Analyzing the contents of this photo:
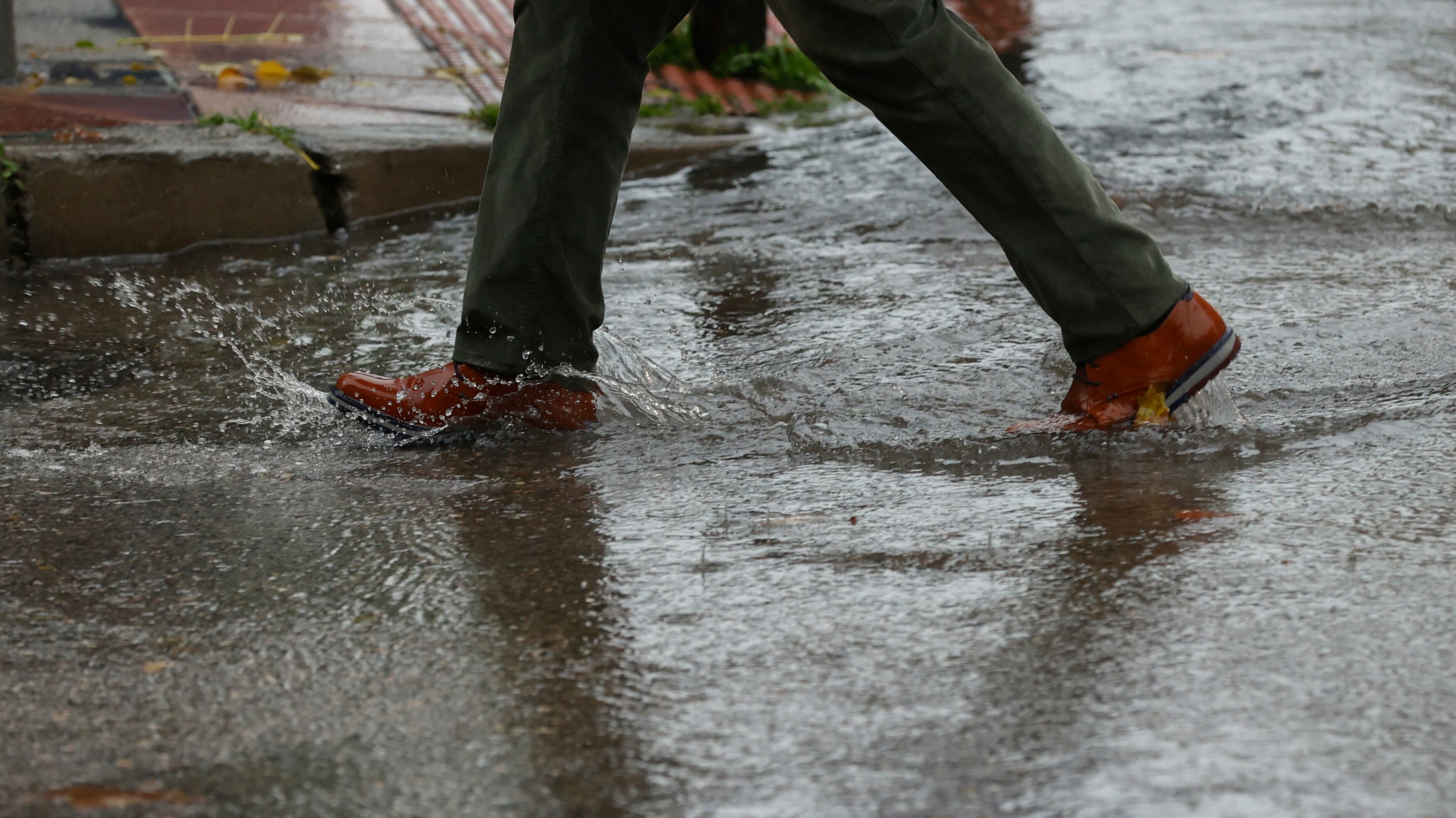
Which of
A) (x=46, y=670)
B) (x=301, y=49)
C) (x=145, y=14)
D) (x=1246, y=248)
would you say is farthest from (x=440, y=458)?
(x=145, y=14)

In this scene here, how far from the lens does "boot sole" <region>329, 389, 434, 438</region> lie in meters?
2.43

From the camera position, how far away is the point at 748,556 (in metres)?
1.86

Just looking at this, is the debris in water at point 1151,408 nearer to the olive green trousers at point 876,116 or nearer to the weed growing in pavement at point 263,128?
the olive green trousers at point 876,116

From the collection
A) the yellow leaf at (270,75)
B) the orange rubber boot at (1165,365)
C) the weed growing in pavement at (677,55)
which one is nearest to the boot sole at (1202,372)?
the orange rubber boot at (1165,365)

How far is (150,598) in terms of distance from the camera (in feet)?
5.88

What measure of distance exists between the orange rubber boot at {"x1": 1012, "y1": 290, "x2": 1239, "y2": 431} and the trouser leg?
32.4 inches

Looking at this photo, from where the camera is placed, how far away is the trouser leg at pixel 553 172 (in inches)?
92.5

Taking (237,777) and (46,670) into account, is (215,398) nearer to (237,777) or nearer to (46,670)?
(46,670)

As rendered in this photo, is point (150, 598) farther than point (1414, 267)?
No

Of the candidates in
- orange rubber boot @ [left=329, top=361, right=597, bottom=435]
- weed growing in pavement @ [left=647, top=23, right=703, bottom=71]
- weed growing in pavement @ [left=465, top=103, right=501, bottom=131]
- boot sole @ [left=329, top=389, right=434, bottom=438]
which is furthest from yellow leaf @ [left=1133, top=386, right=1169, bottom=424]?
weed growing in pavement @ [left=647, top=23, right=703, bottom=71]

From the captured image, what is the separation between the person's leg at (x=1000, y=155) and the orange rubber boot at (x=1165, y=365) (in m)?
0.02

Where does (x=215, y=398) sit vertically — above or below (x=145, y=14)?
below

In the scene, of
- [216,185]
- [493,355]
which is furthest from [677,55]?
[493,355]

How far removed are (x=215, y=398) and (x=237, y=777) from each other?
56.5 inches
